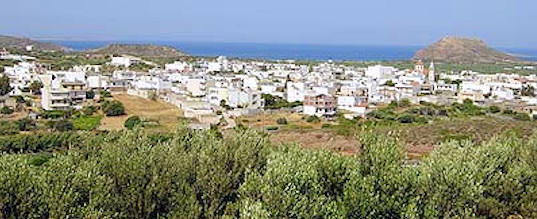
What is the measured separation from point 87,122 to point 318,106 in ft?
61.4

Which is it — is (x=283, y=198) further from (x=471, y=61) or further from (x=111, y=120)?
(x=471, y=61)

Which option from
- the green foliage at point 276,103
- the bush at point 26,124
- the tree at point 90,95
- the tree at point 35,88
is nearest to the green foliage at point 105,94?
the tree at point 90,95

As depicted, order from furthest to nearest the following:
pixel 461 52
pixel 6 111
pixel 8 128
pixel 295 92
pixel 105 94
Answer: pixel 461 52, pixel 295 92, pixel 105 94, pixel 6 111, pixel 8 128

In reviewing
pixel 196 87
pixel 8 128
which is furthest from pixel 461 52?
pixel 8 128

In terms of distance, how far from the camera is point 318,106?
171 ft

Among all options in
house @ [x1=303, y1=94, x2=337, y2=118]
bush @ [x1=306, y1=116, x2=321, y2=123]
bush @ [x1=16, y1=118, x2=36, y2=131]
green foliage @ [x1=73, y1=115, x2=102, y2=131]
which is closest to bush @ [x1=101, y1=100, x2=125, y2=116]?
green foliage @ [x1=73, y1=115, x2=102, y2=131]

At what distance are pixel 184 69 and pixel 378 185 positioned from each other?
245 feet

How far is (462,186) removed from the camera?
12.2 metres

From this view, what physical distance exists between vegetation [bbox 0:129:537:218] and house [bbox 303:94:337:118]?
121 feet

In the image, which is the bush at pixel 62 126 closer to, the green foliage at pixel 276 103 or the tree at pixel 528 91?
the green foliage at pixel 276 103

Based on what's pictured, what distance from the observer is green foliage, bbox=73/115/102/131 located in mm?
40594

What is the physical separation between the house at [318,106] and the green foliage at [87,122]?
16795 mm

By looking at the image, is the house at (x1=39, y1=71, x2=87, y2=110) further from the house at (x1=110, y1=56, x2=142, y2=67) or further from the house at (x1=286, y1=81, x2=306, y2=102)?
the house at (x1=110, y1=56, x2=142, y2=67)

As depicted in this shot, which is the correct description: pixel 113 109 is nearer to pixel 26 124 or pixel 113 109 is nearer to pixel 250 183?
pixel 26 124
